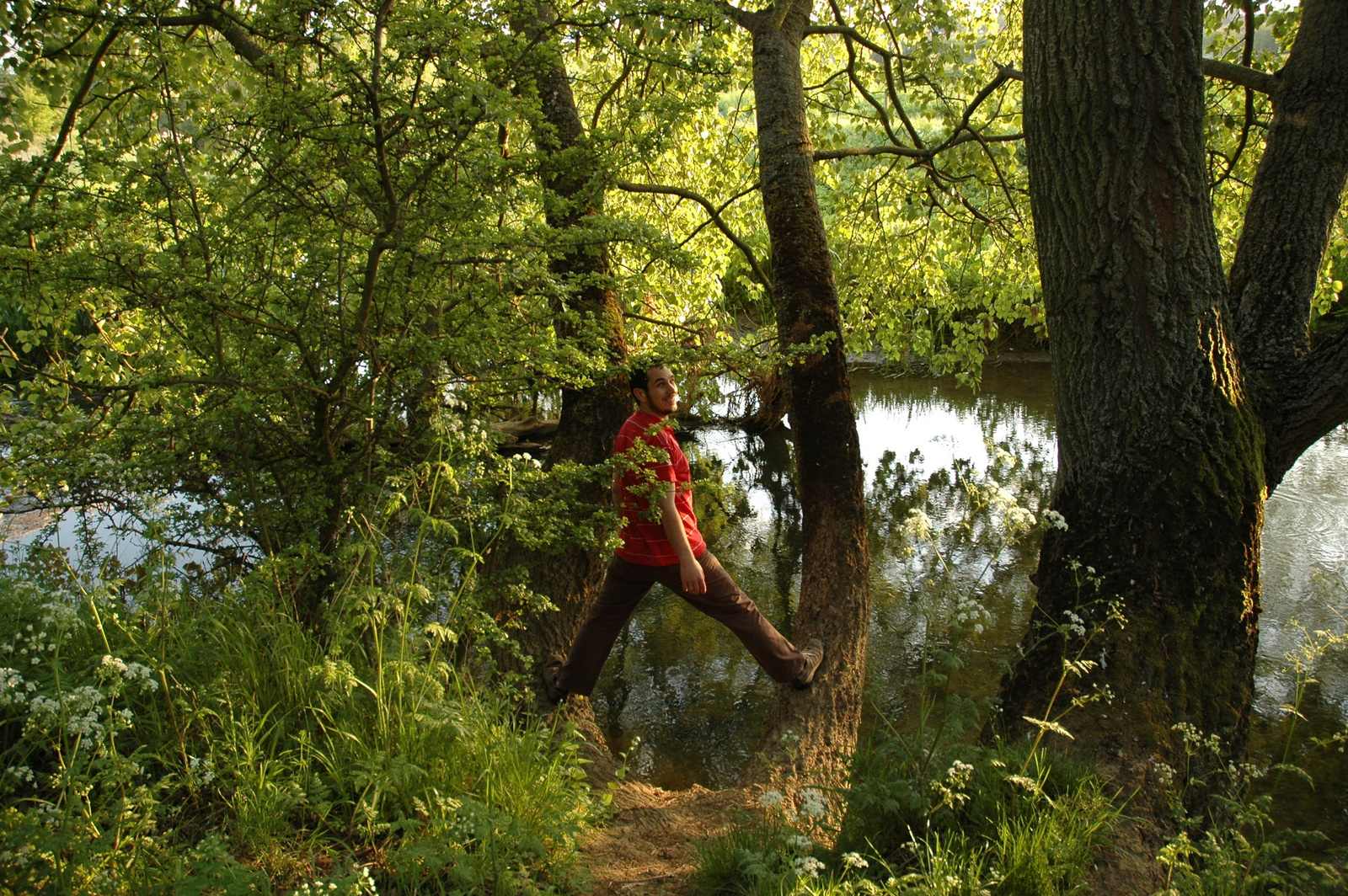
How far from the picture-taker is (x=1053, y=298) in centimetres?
351

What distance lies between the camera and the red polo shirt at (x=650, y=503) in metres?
3.85

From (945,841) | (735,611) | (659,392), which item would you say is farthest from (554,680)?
(945,841)

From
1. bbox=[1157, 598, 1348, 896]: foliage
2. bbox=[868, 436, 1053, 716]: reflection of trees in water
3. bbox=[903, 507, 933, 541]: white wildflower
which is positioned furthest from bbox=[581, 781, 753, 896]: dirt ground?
bbox=[1157, 598, 1348, 896]: foliage

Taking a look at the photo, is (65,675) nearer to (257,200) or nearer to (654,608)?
(257,200)

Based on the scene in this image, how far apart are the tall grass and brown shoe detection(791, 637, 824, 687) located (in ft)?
5.46

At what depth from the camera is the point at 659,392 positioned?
157 inches

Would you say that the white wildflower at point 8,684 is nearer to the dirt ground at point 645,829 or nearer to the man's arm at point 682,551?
the dirt ground at point 645,829

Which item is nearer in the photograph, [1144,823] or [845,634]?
[1144,823]

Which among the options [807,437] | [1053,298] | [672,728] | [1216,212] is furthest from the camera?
[1216,212]

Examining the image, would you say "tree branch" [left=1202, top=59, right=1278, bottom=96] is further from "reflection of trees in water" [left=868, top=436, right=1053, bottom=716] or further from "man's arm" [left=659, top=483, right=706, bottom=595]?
"man's arm" [left=659, top=483, right=706, bottom=595]

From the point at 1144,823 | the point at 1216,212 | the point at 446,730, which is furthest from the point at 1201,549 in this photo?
the point at 1216,212

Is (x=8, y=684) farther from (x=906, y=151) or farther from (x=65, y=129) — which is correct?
(x=906, y=151)

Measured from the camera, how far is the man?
3887 millimetres

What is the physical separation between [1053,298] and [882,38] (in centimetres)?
745
